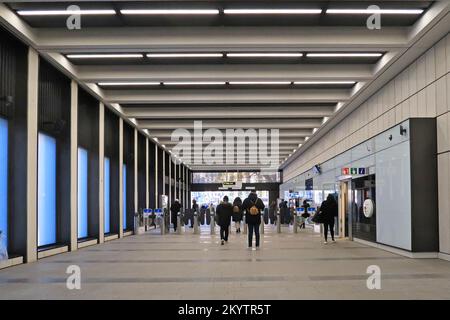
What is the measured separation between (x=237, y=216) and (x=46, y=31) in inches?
468

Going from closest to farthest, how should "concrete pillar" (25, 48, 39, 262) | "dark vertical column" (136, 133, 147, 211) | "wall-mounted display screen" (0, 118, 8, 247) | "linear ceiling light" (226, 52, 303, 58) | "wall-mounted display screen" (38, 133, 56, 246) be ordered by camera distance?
"wall-mounted display screen" (0, 118, 8, 247)
"concrete pillar" (25, 48, 39, 262)
"linear ceiling light" (226, 52, 303, 58)
"wall-mounted display screen" (38, 133, 56, 246)
"dark vertical column" (136, 133, 147, 211)

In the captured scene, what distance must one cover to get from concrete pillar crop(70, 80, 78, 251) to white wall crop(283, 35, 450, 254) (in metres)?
8.94

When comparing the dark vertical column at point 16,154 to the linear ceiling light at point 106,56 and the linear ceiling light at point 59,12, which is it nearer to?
the linear ceiling light at point 59,12

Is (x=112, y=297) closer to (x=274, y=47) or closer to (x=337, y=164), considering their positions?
(x=274, y=47)

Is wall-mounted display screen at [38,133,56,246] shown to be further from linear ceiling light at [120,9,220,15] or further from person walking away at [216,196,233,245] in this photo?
person walking away at [216,196,233,245]

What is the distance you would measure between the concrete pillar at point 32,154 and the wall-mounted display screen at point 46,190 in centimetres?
120

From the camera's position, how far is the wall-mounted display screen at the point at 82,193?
16.2m

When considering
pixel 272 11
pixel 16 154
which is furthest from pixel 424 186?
pixel 16 154

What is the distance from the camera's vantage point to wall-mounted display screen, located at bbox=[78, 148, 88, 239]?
53.1ft

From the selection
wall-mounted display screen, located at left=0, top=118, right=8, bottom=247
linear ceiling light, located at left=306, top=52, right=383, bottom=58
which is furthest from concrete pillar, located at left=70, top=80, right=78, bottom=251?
linear ceiling light, located at left=306, top=52, right=383, bottom=58

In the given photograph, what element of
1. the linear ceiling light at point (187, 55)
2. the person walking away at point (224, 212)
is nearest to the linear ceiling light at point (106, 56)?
the linear ceiling light at point (187, 55)

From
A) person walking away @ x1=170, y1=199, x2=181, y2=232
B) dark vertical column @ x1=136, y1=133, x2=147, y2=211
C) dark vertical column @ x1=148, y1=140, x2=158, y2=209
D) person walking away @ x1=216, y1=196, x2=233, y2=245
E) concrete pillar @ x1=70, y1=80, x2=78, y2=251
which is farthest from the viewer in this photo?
dark vertical column @ x1=148, y1=140, x2=158, y2=209

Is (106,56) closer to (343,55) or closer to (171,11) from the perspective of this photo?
(171,11)

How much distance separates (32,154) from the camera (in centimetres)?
1154
